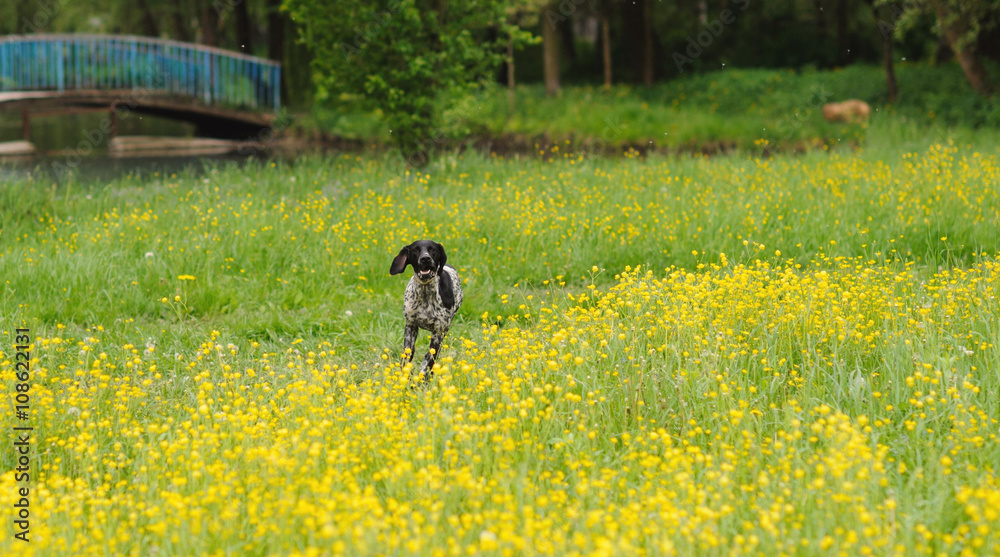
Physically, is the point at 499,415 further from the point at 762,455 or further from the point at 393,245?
the point at 393,245

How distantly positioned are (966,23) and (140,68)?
22174mm

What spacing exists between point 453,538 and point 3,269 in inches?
254

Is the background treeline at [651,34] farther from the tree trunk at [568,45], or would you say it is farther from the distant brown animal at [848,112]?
the distant brown animal at [848,112]

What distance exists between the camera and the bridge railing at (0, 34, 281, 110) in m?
22.3

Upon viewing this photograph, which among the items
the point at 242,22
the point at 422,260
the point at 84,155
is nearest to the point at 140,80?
the point at 84,155

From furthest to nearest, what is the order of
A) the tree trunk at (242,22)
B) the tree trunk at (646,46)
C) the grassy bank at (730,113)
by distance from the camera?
1. the tree trunk at (242,22)
2. the tree trunk at (646,46)
3. the grassy bank at (730,113)

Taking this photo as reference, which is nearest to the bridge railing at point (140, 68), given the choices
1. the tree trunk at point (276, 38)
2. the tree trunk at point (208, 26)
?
the tree trunk at point (276, 38)

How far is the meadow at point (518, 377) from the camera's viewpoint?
11.0 feet

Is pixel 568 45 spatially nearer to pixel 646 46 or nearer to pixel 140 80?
pixel 646 46

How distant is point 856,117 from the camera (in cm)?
2036

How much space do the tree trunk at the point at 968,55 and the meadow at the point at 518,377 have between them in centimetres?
855

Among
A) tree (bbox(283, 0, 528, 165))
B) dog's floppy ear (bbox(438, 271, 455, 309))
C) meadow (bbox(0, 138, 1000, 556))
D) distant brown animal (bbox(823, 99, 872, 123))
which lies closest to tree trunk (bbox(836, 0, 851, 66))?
distant brown animal (bbox(823, 99, 872, 123))

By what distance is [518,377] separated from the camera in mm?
4855

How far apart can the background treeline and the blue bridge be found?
5.85 feet
